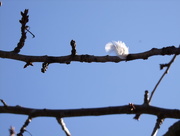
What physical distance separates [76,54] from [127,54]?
702 mm

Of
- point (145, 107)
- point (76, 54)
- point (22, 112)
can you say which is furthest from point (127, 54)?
point (22, 112)

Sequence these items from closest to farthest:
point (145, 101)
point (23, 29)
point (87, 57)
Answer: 1. point (145, 101)
2. point (87, 57)
3. point (23, 29)

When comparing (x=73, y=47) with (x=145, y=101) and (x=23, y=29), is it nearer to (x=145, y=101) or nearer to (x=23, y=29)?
(x=23, y=29)

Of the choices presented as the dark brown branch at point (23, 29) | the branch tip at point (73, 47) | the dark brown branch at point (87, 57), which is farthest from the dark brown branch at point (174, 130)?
the dark brown branch at point (23, 29)

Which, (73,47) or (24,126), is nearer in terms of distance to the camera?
(24,126)

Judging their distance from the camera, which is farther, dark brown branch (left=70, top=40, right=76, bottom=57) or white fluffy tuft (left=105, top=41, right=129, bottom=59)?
dark brown branch (left=70, top=40, right=76, bottom=57)

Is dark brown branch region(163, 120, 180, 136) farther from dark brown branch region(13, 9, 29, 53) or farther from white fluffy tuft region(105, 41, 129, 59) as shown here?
dark brown branch region(13, 9, 29, 53)

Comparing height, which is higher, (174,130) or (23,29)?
(23,29)

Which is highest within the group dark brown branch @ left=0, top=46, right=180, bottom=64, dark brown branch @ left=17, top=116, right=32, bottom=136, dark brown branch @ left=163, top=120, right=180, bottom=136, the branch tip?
the branch tip

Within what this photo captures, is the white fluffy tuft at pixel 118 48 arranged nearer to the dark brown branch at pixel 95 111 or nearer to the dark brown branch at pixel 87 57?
the dark brown branch at pixel 87 57

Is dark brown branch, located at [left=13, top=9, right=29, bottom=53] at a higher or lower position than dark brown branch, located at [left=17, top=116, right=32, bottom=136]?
higher

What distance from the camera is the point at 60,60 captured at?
4.10m

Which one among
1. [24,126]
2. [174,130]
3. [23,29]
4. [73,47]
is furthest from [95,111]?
[23,29]

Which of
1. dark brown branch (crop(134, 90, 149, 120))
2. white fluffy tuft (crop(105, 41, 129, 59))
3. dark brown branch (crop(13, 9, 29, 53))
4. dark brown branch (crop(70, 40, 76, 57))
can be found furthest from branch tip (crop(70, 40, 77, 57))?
dark brown branch (crop(134, 90, 149, 120))
